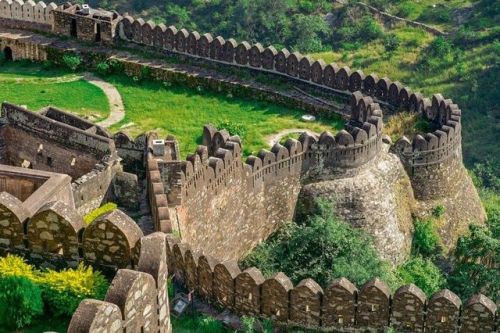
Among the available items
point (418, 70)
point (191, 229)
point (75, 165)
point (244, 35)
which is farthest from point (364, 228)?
point (244, 35)

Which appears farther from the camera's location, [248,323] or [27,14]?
[27,14]

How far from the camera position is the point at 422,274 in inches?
1014

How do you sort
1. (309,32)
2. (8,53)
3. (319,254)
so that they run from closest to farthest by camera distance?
(319,254)
(8,53)
(309,32)

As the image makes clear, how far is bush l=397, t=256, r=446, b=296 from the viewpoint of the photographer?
2497 centimetres

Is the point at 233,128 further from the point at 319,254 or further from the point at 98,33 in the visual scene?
the point at 98,33

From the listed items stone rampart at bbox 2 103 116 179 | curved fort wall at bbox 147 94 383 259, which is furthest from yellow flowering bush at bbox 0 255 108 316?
stone rampart at bbox 2 103 116 179

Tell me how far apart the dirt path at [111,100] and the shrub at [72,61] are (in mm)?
426

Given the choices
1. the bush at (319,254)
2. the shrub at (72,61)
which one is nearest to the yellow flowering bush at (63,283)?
the bush at (319,254)

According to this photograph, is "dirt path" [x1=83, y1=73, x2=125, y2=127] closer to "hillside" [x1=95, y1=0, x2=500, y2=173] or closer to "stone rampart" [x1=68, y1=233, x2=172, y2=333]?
"stone rampart" [x1=68, y1=233, x2=172, y2=333]

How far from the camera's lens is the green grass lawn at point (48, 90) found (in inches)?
1136

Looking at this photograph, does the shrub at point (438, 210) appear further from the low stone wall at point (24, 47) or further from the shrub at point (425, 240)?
the low stone wall at point (24, 47)

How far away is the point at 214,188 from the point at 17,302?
9.81 meters

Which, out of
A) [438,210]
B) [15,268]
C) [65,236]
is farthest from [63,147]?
[438,210]

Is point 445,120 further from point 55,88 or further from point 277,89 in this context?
point 55,88
